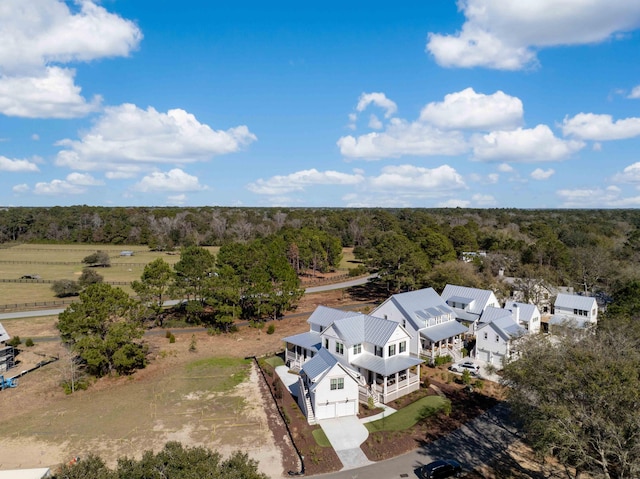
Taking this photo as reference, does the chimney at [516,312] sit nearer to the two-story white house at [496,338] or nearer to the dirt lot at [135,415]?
the two-story white house at [496,338]

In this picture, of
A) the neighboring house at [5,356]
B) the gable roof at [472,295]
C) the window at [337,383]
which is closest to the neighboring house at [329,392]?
the window at [337,383]

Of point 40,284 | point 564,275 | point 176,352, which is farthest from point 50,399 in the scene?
point 564,275

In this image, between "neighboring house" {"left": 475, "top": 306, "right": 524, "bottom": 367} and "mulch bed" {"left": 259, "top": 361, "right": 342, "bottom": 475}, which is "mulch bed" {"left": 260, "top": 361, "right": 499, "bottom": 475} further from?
"neighboring house" {"left": 475, "top": 306, "right": 524, "bottom": 367}

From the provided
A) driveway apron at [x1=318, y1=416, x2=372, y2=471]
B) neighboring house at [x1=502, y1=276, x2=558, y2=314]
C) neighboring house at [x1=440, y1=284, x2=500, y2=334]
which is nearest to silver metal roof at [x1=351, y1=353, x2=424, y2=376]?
driveway apron at [x1=318, y1=416, x2=372, y2=471]

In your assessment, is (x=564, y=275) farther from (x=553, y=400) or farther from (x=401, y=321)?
(x=553, y=400)

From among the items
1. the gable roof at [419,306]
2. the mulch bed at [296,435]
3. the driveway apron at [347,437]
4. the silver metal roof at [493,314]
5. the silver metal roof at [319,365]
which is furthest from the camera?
the silver metal roof at [493,314]

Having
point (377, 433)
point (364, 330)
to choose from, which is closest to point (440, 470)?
point (377, 433)

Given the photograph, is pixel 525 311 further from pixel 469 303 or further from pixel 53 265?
pixel 53 265
